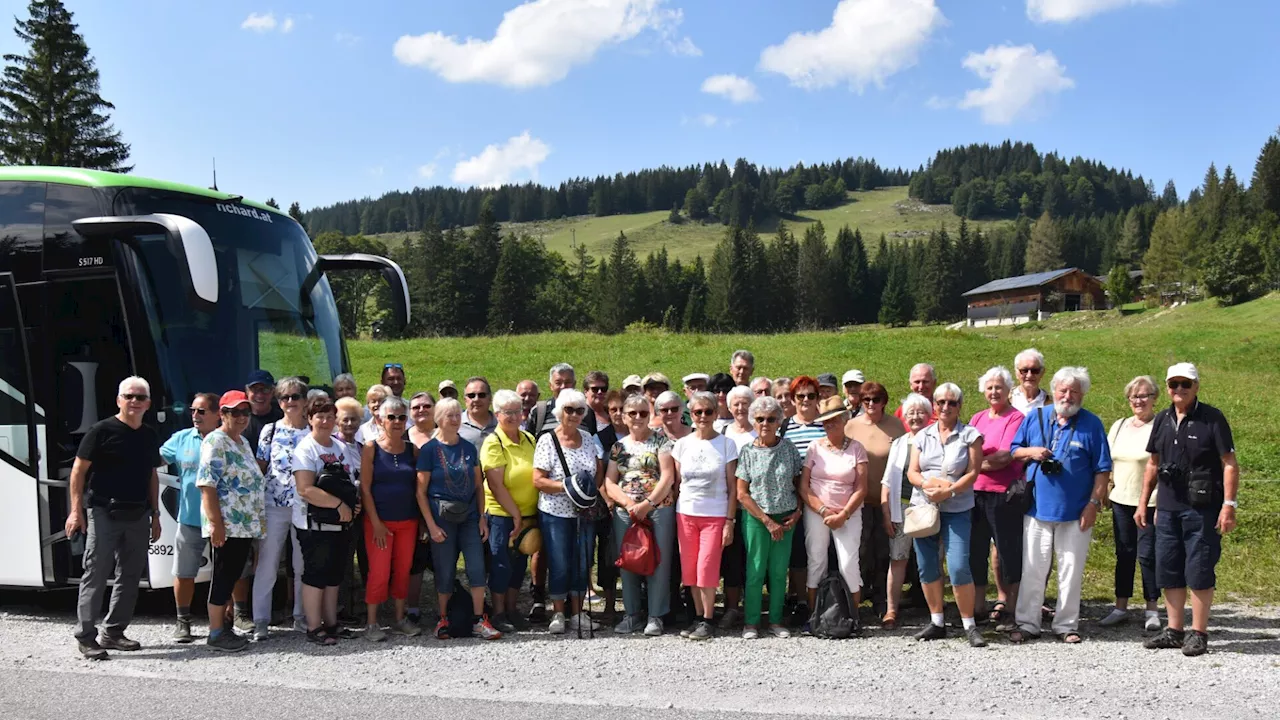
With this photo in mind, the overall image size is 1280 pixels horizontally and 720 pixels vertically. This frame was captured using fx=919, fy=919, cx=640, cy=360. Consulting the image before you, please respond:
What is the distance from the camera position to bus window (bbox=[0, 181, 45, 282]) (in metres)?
6.80

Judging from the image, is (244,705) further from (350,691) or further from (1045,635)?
(1045,635)

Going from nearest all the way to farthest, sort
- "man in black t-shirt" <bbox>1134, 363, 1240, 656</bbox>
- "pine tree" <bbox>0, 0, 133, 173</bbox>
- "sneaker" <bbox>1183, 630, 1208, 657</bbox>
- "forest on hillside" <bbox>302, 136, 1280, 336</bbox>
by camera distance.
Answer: "sneaker" <bbox>1183, 630, 1208, 657</bbox> → "man in black t-shirt" <bbox>1134, 363, 1240, 656</bbox> → "pine tree" <bbox>0, 0, 133, 173</bbox> → "forest on hillside" <bbox>302, 136, 1280, 336</bbox>

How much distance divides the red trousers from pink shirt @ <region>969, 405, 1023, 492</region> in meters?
4.12

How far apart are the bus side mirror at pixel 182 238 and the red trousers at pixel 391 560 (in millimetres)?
1934

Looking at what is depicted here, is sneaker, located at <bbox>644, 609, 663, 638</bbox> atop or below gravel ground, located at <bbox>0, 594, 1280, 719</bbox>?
below

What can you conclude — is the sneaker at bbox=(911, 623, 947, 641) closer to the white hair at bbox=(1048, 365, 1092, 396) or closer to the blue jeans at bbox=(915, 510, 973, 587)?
the blue jeans at bbox=(915, 510, 973, 587)

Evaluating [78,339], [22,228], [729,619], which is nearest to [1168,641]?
[729,619]

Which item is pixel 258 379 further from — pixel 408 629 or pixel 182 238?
pixel 408 629

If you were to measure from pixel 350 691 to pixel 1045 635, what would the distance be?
4.67m

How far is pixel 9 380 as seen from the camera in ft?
22.2

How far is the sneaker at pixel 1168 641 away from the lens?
604 cm

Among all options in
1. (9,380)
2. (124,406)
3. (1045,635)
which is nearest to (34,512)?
(9,380)

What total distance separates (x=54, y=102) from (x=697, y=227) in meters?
117

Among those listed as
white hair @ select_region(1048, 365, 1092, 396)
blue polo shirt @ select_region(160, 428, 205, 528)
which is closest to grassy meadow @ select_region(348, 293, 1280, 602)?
white hair @ select_region(1048, 365, 1092, 396)
